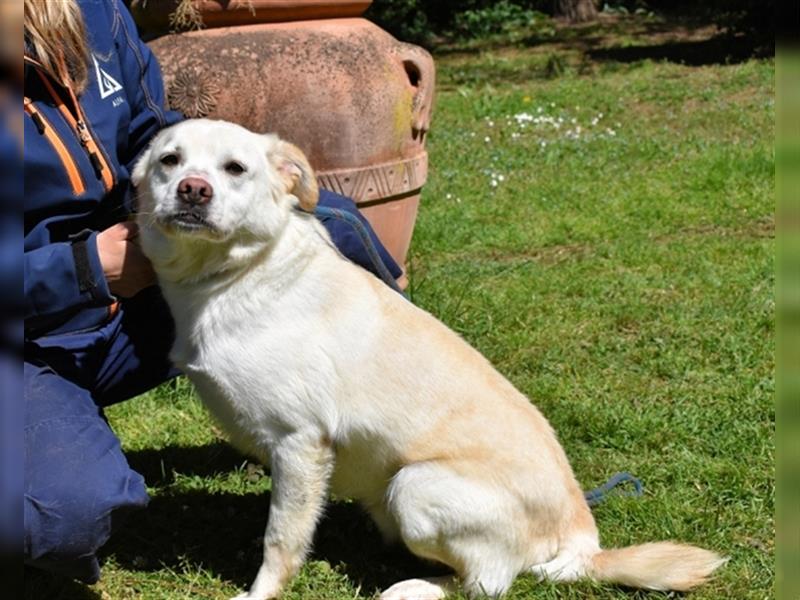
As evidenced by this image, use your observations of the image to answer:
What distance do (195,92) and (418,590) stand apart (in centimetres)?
252

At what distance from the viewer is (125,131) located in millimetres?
3074

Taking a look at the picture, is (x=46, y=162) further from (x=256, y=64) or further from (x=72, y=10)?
(x=256, y=64)

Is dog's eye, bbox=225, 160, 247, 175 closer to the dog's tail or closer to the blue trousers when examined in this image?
the blue trousers

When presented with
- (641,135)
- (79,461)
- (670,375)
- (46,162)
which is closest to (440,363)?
(79,461)

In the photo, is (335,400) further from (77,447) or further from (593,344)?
(593,344)

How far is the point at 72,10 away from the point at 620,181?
5.42 meters

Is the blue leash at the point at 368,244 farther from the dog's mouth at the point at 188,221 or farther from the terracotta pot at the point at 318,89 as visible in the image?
the terracotta pot at the point at 318,89

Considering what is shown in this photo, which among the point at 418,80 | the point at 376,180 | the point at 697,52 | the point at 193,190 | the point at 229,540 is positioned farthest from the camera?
the point at 697,52

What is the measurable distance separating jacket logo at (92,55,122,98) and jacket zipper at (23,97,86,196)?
0.25 meters

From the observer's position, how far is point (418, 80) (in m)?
4.82

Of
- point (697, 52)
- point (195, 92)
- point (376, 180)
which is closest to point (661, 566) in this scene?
point (376, 180)

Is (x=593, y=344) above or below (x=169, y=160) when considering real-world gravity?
below

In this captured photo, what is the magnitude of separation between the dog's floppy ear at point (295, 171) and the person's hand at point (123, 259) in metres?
0.42

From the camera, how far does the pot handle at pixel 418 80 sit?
475 centimetres
